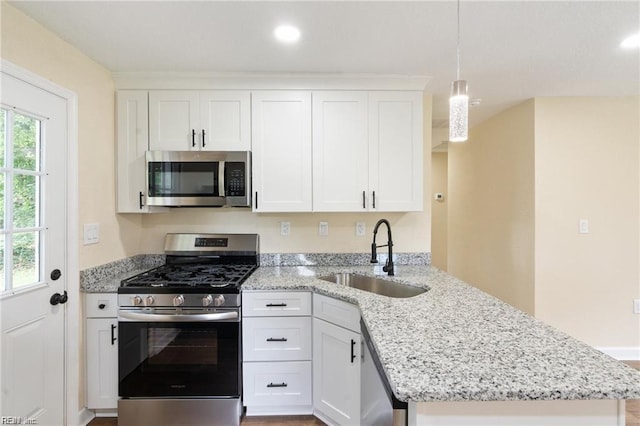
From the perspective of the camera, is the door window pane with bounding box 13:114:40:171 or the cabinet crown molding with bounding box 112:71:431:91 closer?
the door window pane with bounding box 13:114:40:171

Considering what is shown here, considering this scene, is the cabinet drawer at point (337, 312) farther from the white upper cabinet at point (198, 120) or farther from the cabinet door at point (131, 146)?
the cabinet door at point (131, 146)

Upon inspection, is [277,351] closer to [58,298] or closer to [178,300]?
[178,300]

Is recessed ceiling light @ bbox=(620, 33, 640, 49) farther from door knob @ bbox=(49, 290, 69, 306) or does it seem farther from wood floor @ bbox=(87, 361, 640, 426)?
door knob @ bbox=(49, 290, 69, 306)

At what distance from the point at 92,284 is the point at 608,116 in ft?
14.1

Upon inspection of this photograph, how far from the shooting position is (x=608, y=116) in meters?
2.82

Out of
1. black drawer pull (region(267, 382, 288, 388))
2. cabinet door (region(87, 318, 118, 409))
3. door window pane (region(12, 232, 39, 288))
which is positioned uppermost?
door window pane (region(12, 232, 39, 288))

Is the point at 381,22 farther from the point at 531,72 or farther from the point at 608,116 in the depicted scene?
the point at 608,116

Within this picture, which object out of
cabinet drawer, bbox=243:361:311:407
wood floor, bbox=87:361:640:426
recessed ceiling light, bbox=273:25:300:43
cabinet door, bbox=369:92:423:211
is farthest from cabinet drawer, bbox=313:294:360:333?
recessed ceiling light, bbox=273:25:300:43

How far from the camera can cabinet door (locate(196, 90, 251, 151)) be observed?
2.36 meters

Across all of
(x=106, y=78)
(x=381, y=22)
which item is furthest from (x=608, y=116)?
(x=106, y=78)

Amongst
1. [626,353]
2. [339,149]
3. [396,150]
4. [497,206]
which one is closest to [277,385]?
[339,149]

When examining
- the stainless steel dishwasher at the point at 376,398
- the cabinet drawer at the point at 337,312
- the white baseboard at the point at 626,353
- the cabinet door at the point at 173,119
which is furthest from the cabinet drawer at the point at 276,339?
the white baseboard at the point at 626,353

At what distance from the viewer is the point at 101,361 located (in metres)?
1.99

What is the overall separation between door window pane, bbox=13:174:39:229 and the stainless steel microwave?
70 cm
